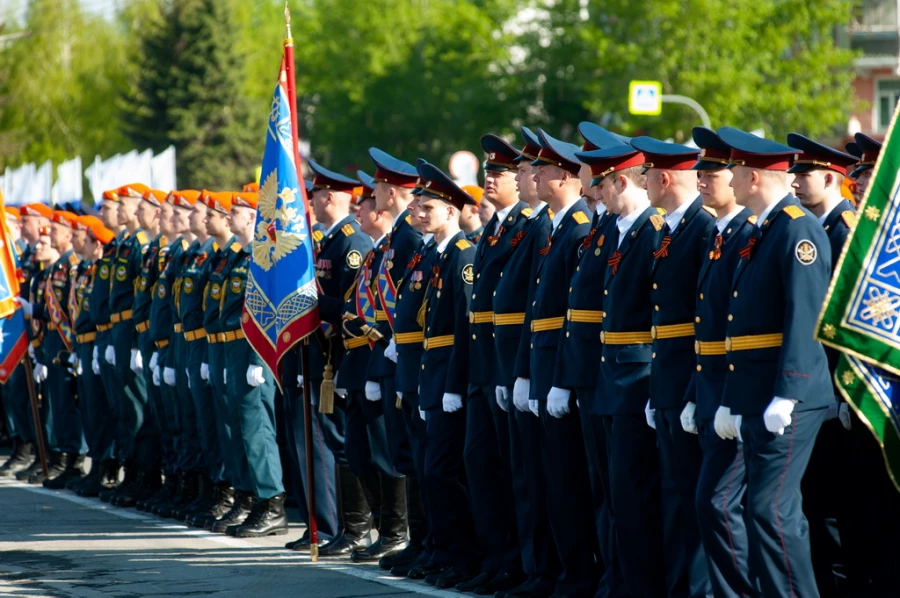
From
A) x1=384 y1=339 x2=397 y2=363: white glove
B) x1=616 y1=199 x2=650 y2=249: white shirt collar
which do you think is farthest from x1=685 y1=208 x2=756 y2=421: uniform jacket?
x1=384 y1=339 x2=397 y2=363: white glove

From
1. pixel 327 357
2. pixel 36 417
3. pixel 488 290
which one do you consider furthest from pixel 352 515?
pixel 36 417

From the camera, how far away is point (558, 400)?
7.50 meters

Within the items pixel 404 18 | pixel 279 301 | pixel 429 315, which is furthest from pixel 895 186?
pixel 404 18

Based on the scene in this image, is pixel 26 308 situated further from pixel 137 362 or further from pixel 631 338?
pixel 631 338

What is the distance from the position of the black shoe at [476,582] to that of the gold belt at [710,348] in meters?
2.18

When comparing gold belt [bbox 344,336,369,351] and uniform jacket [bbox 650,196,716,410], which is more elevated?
uniform jacket [bbox 650,196,716,410]

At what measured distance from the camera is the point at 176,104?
57.0 m

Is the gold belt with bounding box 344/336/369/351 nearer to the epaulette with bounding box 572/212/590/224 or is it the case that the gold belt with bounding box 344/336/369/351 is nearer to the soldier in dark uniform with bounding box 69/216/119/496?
the epaulette with bounding box 572/212/590/224

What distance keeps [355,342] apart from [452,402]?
1.27 meters

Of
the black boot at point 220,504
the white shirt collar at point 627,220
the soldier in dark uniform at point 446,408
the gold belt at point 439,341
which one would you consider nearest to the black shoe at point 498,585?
the soldier in dark uniform at point 446,408

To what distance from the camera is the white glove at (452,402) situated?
8.41m

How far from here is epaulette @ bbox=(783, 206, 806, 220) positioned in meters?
6.37

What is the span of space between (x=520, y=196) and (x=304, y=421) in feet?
7.94

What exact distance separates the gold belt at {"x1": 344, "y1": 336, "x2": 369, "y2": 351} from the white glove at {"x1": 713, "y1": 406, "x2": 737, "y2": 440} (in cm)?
342
